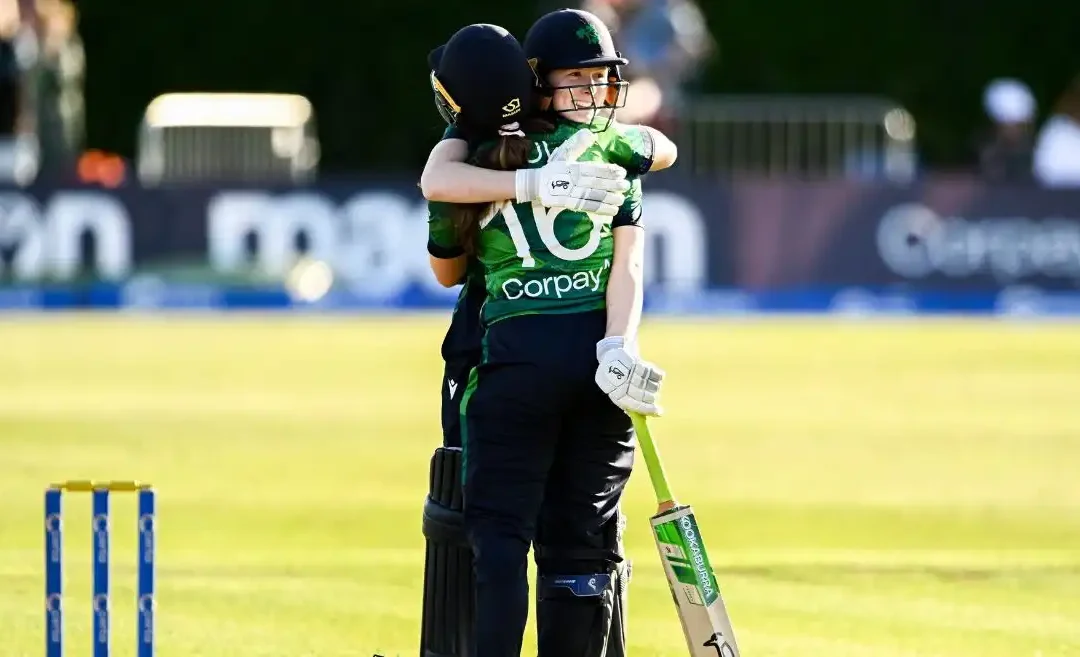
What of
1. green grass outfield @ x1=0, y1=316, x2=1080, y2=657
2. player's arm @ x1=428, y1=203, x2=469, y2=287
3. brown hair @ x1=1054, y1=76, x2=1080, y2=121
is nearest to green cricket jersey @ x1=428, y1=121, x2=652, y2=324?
player's arm @ x1=428, y1=203, x2=469, y2=287

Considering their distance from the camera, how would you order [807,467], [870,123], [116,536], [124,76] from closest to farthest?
1. [116,536]
2. [807,467]
3. [870,123]
4. [124,76]

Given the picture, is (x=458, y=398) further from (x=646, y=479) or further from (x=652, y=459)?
(x=646, y=479)

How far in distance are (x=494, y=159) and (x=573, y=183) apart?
226 mm

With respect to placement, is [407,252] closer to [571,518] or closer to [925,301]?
[925,301]

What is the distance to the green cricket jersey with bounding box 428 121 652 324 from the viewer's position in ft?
18.0

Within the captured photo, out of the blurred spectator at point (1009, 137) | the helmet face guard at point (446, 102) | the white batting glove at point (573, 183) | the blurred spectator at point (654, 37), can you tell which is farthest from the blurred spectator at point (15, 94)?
the white batting glove at point (573, 183)

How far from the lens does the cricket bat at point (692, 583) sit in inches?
218

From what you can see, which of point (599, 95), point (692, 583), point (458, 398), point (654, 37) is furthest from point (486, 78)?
point (654, 37)

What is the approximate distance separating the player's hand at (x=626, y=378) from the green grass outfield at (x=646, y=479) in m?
1.68

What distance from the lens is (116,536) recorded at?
9414 millimetres

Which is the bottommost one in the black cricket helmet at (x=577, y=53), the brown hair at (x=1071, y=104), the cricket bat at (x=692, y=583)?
the cricket bat at (x=692, y=583)

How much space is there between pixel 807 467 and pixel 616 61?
648 centimetres

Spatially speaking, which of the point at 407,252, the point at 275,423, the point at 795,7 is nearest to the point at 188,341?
the point at 407,252

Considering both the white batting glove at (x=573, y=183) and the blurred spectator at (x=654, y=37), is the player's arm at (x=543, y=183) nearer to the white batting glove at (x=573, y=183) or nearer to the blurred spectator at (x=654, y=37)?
the white batting glove at (x=573, y=183)
